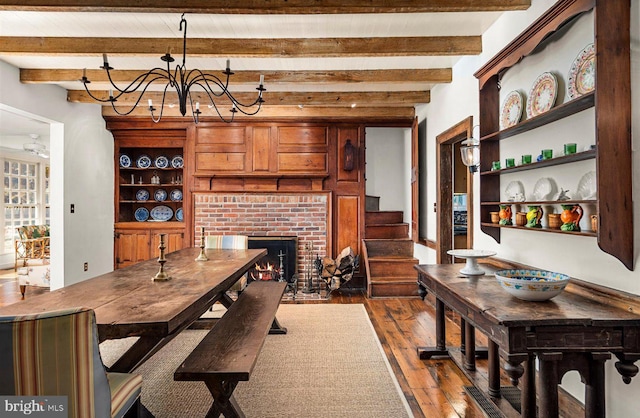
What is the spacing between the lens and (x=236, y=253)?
3465 mm

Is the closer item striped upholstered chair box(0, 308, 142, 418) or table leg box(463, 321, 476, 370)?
striped upholstered chair box(0, 308, 142, 418)

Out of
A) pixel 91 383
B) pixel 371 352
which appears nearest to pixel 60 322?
pixel 91 383

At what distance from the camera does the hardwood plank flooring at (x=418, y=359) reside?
2157 mm

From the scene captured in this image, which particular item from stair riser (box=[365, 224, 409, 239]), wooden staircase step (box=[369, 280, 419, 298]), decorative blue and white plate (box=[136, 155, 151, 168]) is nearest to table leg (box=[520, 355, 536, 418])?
wooden staircase step (box=[369, 280, 419, 298])

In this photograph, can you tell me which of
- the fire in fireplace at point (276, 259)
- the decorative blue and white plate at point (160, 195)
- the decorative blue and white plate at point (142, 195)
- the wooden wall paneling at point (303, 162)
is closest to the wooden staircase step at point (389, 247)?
the fire in fireplace at point (276, 259)

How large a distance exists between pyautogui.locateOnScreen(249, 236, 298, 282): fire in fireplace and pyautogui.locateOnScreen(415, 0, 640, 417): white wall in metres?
2.67

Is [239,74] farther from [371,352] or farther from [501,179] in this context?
[371,352]

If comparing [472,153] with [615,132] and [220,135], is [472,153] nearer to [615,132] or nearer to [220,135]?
[615,132]

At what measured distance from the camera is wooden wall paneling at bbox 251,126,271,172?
5316 millimetres

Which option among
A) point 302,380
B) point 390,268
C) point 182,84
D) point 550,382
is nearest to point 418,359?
point 302,380

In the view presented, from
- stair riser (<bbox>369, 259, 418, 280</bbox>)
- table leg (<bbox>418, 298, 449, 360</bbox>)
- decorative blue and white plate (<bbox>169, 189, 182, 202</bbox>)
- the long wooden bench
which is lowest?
table leg (<bbox>418, 298, 449, 360</bbox>)

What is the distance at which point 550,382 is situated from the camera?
1.50m

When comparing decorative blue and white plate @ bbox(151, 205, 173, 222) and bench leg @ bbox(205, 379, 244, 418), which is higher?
decorative blue and white plate @ bbox(151, 205, 173, 222)

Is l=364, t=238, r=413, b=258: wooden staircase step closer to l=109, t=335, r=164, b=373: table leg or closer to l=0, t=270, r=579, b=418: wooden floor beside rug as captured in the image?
l=0, t=270, r=579, b=418: wooden floor beside rug
